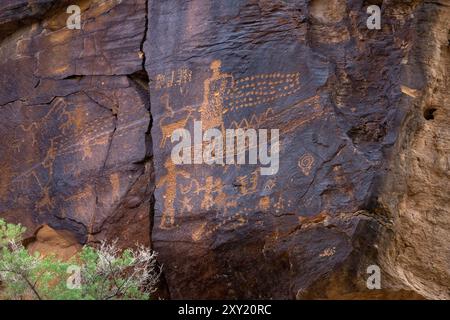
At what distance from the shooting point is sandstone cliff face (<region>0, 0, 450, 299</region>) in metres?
5.08

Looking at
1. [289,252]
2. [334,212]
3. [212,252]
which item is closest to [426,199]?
[334,212]

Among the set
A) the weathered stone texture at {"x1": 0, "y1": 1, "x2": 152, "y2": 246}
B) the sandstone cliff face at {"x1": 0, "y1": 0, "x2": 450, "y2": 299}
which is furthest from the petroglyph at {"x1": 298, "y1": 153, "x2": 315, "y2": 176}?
the weathered stone texture at {"x1": 0, "y1": 1, "x2": 152, "y2": 246}

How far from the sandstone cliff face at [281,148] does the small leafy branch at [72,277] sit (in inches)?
17.6

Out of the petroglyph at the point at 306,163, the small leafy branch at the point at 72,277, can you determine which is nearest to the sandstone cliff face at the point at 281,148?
the petroglyph at the point at 306,163

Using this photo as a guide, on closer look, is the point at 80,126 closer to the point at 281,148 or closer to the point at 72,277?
the point at 72,277

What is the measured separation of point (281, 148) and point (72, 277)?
5.83ft

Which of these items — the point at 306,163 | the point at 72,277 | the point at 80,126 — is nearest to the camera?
the point at 72,277

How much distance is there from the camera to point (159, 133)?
5543mm

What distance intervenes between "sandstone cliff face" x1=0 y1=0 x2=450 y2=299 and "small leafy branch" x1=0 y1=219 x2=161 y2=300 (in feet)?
1.47

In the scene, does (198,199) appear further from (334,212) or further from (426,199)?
(426,199)

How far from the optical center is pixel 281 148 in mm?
5215

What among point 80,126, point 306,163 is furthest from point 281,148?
point 80,126

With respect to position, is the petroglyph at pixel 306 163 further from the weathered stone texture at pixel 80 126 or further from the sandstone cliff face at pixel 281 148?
the weathered stone texture at pixel 80 126

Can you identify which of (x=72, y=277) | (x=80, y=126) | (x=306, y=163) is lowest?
(x=72, y=277)
